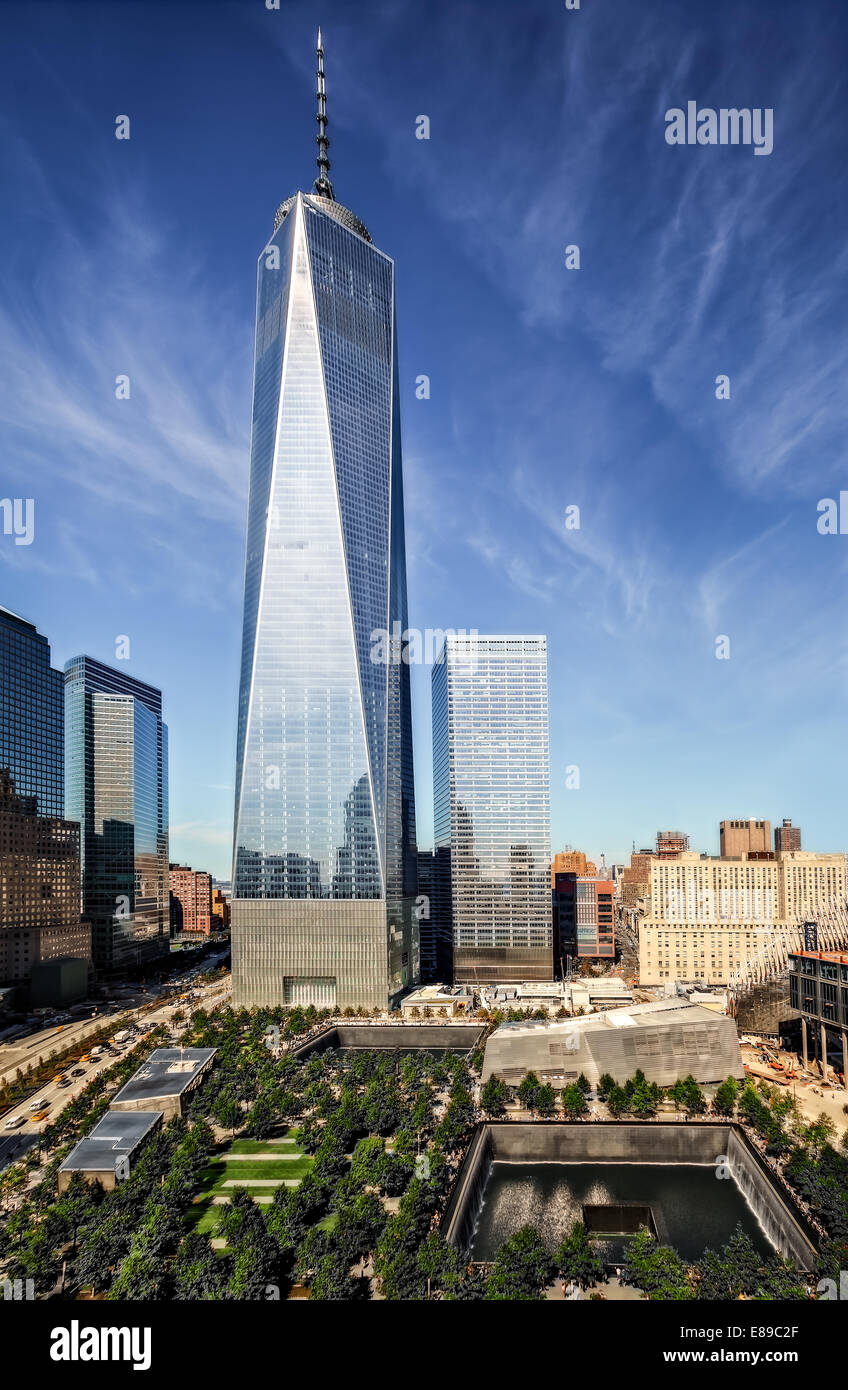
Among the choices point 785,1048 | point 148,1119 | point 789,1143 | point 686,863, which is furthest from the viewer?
point 686,863

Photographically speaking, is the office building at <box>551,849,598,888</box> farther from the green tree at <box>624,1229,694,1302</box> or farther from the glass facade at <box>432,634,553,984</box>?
the green tree at <box>624,1229,694,1302</box>

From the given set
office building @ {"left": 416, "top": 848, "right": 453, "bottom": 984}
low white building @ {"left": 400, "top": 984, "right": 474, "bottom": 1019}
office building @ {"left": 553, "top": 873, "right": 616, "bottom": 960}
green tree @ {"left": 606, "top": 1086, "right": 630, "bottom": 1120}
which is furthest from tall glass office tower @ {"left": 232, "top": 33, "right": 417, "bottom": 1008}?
office building @ {"left": 553, "top": 873, "right": 616, "bottom": 960}

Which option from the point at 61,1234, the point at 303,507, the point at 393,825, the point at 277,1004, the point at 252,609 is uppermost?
the point at 303,507

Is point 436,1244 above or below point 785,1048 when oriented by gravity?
above

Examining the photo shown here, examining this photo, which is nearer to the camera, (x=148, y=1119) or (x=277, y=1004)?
(x=148, y=1119)

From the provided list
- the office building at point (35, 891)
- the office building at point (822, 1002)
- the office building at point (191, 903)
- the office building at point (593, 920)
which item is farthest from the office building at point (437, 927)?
the office building at point (191, 903)

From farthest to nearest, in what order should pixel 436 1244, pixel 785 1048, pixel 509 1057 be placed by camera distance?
pixel 785 1048 < pixel 509 1057 < pixel 436 1244
